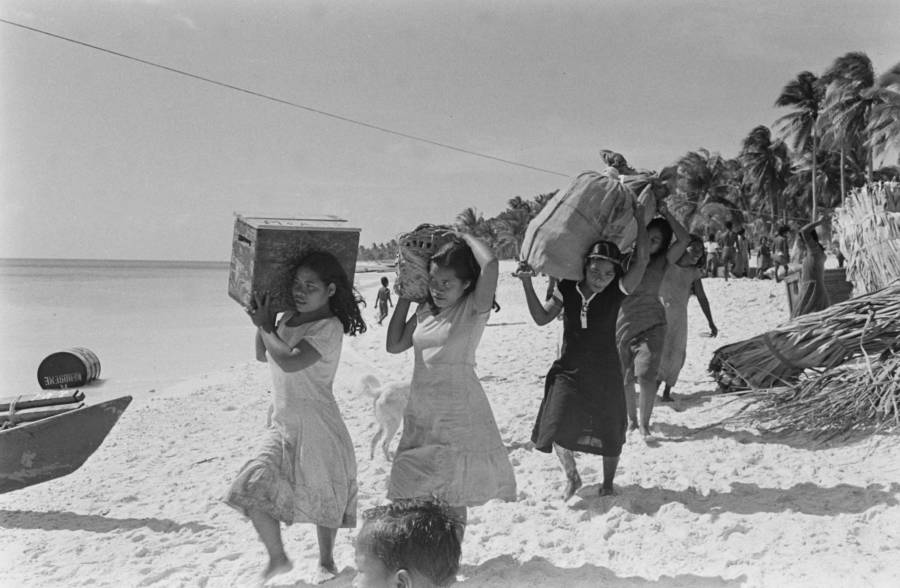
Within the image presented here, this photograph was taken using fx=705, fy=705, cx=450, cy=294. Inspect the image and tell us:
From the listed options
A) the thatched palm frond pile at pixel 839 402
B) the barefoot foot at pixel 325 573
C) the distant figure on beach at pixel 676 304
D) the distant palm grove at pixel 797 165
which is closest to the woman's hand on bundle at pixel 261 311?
the barefoot foot at pixel 325 573

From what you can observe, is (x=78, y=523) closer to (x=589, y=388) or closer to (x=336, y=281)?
(x=336, y=281)

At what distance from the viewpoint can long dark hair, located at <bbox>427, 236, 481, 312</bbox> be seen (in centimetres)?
333

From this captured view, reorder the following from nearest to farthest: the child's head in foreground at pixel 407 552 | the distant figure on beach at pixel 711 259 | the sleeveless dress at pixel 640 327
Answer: the child's head in foreground at pixel 407 552 → the sleeveless dress at pixel 640 327 → the distant figure on beach at pixel 711 259

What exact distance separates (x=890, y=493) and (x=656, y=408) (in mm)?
2711

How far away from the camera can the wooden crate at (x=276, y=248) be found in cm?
313

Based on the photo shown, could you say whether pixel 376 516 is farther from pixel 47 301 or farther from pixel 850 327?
pixel 47 301

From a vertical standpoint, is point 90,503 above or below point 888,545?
below

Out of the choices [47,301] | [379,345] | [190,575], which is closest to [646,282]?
[190,575]

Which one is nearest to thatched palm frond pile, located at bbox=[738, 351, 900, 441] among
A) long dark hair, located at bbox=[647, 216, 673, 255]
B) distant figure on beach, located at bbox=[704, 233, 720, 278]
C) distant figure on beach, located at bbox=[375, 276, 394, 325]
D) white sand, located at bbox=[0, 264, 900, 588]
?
white sand, located at bbox=[0, 264, 900, 588]

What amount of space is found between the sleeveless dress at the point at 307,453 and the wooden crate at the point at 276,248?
0.23 m

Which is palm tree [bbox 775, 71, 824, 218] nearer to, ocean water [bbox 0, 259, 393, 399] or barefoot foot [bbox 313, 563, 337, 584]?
ocean water [bbox 0, 259, 393, 399]

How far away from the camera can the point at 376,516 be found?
1.95 m

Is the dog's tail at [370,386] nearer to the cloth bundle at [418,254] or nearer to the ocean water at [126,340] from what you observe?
the cloth bundle at [418,254]

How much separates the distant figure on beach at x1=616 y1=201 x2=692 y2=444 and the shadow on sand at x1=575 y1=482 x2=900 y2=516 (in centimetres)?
107
